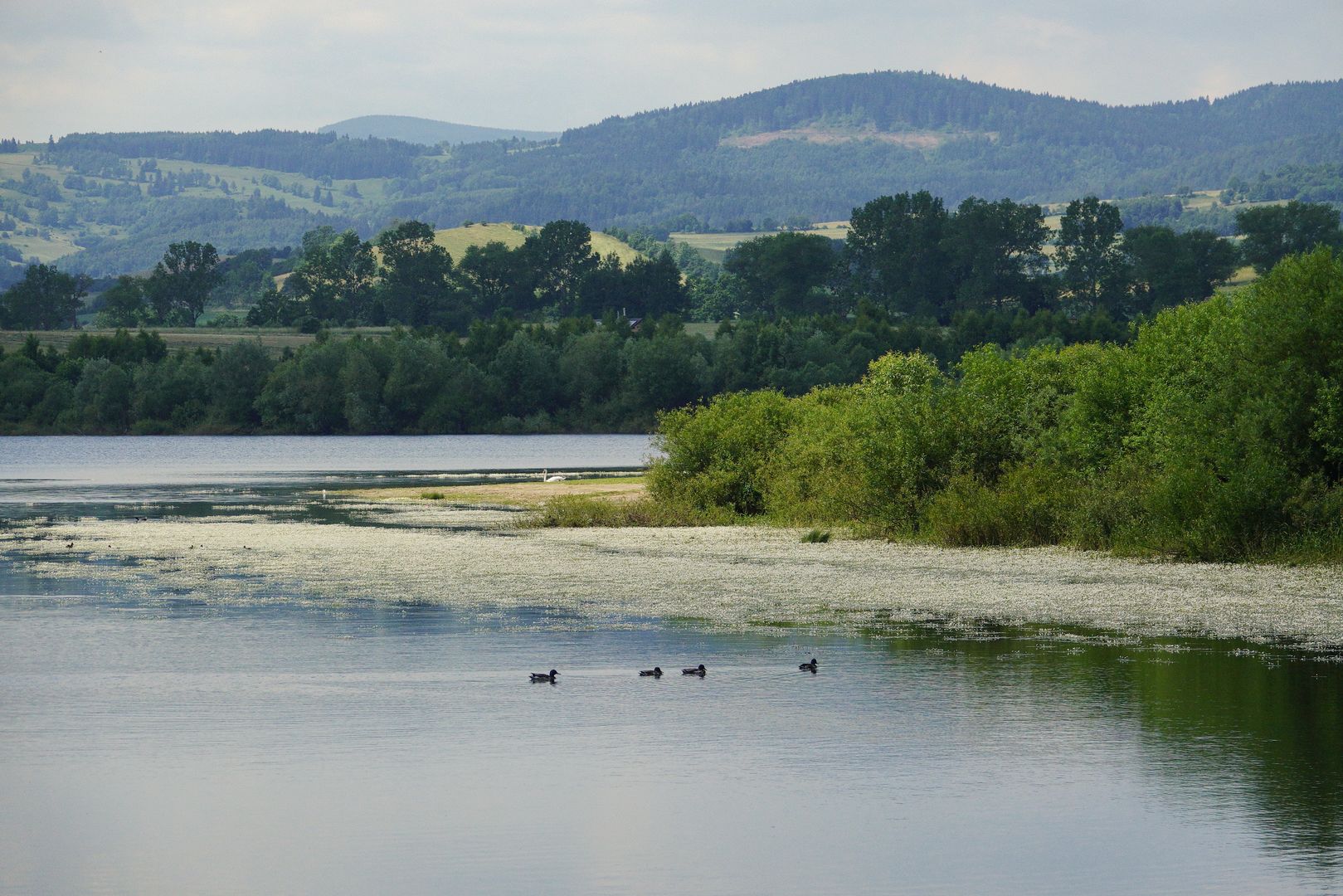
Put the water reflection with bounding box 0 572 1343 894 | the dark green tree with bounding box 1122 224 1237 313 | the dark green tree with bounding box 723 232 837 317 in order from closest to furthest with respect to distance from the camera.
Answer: the water reflection with bounding box 0 572 1343 894 → the dark green tree with bounding box 1122 224 1237 313 → the dark green tree with bounding box 723 232 837 317

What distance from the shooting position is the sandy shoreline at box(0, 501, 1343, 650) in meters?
27.0

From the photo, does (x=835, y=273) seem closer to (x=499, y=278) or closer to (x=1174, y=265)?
(x=1174, y=265)

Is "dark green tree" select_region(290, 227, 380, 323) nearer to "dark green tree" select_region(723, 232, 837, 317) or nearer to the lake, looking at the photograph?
"dark green tree" select_region(723, 232, 837, 317)

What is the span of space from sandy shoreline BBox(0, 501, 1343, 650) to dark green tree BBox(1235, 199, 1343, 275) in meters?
129

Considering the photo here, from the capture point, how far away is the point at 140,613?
28047 millimetres

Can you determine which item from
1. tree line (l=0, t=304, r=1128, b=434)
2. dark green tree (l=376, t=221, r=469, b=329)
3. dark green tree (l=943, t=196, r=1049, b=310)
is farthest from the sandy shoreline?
dark green tree (l=376, t=221, r=469, b=329)

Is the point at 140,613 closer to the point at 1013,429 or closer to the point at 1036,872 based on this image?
the point at 1036,872

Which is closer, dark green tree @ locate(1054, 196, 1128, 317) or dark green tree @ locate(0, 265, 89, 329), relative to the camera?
dark green tree @ locate(1054, 196, 1128, 317)

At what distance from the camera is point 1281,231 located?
161125mm

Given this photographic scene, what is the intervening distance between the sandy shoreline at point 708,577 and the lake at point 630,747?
0.44m

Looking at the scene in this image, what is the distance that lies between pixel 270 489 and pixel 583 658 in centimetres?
4830

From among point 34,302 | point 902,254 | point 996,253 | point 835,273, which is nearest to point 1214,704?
point 996,253

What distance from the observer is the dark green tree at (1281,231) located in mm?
160000

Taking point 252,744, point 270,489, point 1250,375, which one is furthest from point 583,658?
point 270,489
